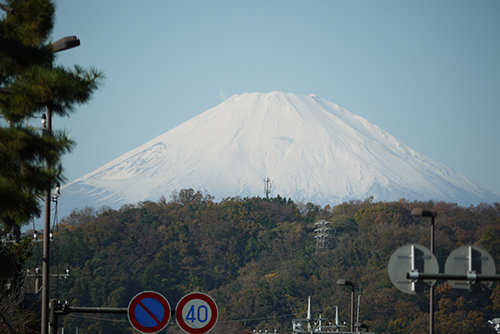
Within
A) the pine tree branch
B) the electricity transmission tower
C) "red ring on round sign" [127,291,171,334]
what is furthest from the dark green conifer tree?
the electricity transmission tower

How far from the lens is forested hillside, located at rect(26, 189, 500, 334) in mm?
62594

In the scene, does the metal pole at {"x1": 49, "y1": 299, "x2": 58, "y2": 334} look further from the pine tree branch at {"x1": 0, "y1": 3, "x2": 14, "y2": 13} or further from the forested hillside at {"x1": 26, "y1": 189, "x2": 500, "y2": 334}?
the forested hillside at {"x1": 26, "y1": 189, "x2": 500, "y2": 334}

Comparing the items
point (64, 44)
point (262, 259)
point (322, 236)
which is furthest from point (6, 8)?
point (322, 236)

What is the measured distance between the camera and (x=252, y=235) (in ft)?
294

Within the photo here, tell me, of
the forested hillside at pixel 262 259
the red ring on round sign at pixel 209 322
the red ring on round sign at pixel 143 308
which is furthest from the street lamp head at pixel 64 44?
the forested hillside at pixel 262 259

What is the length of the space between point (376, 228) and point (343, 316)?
18851 millimetres

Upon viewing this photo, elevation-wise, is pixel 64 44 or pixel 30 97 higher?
pixel 64 44

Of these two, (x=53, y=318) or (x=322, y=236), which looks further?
(x=322, y=236)

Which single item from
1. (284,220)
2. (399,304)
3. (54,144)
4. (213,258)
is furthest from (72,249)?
(54,144)

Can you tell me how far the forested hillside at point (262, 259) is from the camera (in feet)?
205

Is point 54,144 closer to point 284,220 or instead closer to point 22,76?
point 22,76

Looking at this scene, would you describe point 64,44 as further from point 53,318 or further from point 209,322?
point 209,322

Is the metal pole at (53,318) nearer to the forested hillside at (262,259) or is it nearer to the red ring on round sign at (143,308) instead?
the red ring on round sign at (143,308)

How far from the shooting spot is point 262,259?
83750 mm
